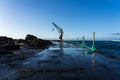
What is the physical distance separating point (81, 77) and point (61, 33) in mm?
44077

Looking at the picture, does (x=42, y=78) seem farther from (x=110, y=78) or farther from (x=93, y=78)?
(x=110, y=78)

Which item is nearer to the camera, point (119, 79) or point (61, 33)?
point (119, 79)

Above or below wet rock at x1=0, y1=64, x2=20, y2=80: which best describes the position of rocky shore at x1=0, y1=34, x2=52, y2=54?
above

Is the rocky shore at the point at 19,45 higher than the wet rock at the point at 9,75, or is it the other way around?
the rocky shore at the point at 19,45

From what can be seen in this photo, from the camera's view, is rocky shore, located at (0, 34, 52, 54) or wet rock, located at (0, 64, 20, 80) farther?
rocky shore, located at (0, 34, 52, 54)

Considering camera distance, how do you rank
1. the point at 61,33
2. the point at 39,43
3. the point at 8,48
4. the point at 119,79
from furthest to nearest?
the point at 61,33 < the point at 39,43 < the point at 8,48 < the point at 119,79

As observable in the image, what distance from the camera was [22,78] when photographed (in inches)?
340

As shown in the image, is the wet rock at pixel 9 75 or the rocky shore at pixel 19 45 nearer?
the wet rock at pixel 9 75

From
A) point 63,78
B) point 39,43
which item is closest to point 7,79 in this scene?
point 63,78

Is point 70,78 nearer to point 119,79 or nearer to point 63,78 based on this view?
point 63,78

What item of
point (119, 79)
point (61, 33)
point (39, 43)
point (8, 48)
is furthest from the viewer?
point (61, 33)

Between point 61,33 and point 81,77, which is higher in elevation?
point 61,33

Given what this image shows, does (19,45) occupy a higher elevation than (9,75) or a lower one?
higher

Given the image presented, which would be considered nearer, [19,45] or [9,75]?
[9,75]
